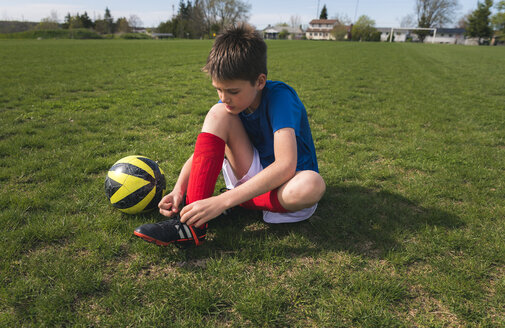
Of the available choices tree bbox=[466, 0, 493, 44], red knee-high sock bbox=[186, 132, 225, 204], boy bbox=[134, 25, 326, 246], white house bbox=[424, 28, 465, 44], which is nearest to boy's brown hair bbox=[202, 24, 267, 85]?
boy bbox=[134, 25, 326, 246]

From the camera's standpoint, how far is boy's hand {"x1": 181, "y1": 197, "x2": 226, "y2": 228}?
1.95 m

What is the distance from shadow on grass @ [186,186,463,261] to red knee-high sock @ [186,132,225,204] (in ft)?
1.38

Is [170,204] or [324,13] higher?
[324,13]

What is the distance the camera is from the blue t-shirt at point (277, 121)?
2.04 metres

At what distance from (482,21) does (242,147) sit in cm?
8728

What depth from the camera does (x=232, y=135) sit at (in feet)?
7.29

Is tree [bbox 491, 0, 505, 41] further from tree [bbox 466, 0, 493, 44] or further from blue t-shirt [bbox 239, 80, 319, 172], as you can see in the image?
blue t-shirt [bbox 239, 80, 319, 172]

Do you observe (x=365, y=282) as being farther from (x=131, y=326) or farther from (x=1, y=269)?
(x=1, y=269)

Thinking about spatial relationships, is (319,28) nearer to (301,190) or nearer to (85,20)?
(85,20)

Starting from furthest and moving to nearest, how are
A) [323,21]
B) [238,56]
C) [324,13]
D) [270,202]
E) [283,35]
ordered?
[324,13] → [323,21] → [283,35] → [270,202] → [238,56]

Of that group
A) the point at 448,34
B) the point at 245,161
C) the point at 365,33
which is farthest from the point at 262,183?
the point at 448,34

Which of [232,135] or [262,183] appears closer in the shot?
[262,183]

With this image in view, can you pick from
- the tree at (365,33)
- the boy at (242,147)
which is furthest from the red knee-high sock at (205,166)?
the tree at (365,33)

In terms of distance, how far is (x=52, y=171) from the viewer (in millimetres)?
3248
